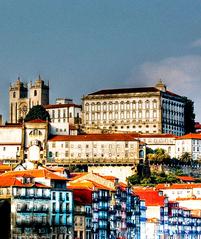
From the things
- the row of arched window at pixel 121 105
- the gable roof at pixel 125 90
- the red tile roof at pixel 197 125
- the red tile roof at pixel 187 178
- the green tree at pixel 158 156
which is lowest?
the red tile roof at pixel 187 178

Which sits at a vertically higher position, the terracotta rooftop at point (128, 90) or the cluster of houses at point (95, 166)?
the terracotta rooftop at point (128, 90)

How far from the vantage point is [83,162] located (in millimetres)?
131500

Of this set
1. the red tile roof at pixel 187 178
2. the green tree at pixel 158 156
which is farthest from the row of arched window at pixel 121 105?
the red tile roof at pixel 187 178

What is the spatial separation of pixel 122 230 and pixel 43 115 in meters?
55.9

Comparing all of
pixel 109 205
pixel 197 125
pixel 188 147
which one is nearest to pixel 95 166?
pixel 188 147

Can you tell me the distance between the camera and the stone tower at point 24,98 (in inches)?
6535

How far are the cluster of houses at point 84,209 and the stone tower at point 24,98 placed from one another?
56.3m

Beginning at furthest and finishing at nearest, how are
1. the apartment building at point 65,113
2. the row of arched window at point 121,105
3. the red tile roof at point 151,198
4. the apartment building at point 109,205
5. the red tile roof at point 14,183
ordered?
the apartment building at point 65,113 < the row of arched window at point 121,105 < the red tile roof at point 151,198 < the apartment building at point 109,205 < the red tile roof at point 14,183

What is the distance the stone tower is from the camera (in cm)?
16600

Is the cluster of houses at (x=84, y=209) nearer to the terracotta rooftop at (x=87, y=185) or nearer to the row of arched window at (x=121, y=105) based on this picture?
the terracotta rooftop at (x=87, y=185)

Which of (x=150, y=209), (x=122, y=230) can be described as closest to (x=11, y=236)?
(x=122, y=230)

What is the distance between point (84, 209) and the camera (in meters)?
84.9

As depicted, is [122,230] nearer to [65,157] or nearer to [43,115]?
[65,157]

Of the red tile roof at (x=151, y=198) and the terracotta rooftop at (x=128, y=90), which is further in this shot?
the terracotta rooftop at (x=128, y=90)
